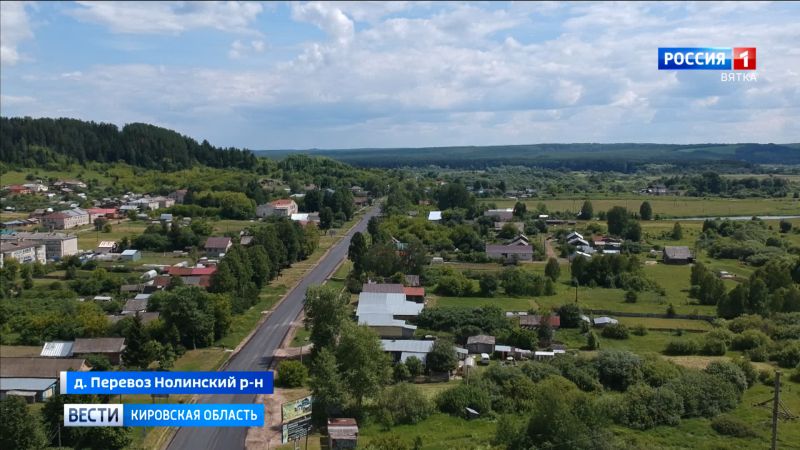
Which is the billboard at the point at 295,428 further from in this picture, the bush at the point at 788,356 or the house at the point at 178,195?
the house at the point at 178,195

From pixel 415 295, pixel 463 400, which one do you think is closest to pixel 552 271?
pixel 415 295

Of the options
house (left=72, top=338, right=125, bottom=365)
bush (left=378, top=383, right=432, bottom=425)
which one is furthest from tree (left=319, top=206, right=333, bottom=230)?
bush (left=378, top=383, right=432, bottom=425)

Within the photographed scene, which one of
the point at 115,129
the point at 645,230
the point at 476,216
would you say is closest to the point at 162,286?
the point at 476,216

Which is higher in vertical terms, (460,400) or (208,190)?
(208,190)

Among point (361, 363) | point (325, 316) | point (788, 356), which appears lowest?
point (788, 356)

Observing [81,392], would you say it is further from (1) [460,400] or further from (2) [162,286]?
(2) [162,286]

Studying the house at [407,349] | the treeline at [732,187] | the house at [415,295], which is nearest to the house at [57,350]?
the house at [407,349]

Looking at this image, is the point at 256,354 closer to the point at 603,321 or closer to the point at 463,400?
the point at 463,400
